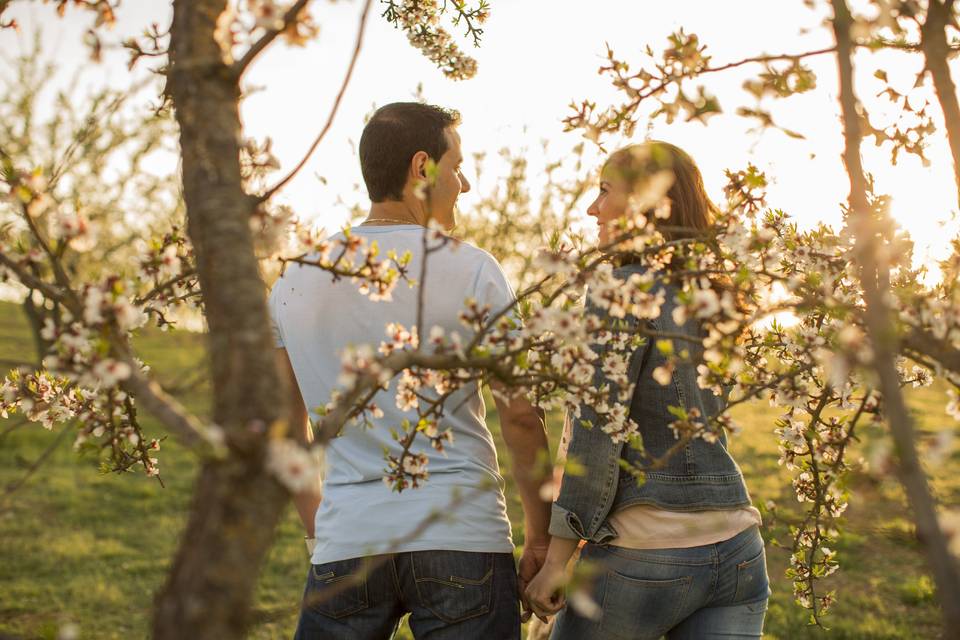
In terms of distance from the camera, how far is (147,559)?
24.7 feet

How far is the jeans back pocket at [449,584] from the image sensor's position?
7.43 ft

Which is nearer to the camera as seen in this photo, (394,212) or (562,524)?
(562,524)

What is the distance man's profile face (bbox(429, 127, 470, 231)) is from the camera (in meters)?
2.57

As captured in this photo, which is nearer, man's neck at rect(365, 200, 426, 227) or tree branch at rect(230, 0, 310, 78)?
tree branch at rect(230, 0, 310, 78)

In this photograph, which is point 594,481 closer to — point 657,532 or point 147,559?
point 657,532

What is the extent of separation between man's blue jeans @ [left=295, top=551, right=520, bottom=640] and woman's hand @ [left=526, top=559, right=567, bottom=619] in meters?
0.09

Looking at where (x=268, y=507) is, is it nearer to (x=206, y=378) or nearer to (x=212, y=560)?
(x=212, y=560)

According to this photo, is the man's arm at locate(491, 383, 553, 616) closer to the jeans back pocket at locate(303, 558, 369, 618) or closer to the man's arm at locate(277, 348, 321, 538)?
the jeans back pocket at locate(303, 558, 369, 618)

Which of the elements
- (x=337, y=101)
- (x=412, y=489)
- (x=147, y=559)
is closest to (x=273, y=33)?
(x=337, y=101)

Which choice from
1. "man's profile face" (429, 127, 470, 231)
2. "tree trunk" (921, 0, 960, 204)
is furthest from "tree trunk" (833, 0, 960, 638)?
"man's profile face" (429, 127, 470, 231)

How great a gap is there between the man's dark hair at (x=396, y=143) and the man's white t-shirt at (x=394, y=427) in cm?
21

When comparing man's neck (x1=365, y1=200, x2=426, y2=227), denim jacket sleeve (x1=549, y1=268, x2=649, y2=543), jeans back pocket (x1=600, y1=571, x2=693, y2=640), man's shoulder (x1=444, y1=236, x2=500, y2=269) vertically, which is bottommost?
jeans back pocket (x1=600, y1=571, x2=693, y2=640)

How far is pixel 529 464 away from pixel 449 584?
0.46 m

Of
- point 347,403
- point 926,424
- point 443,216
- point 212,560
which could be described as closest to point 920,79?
point 443,216
